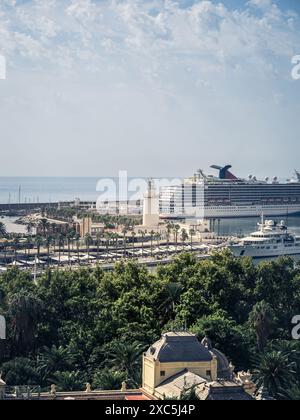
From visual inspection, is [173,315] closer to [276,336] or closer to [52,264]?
[276,336]

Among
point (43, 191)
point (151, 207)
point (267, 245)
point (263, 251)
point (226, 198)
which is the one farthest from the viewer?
point (43, 191)

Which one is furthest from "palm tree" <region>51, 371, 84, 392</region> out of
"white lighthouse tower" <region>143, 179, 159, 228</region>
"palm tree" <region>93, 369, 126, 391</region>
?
A: "white lighthouse tower" <region>143, 179, 159, 228</region>

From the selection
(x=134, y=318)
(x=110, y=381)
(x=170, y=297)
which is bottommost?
(x=110, y=381)

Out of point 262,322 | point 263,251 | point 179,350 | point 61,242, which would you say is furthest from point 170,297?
point 61,242

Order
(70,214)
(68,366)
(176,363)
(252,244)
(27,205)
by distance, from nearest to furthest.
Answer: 1. (176,363)
2. (68,366)
3. (252,244)
4. (70,214)
5. (27,205)

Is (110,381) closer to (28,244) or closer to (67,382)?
(67,382)
